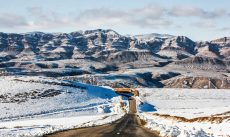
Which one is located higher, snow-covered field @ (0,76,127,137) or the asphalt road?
the asphalt road

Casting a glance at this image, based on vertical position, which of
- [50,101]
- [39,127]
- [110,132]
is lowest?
[50,101]

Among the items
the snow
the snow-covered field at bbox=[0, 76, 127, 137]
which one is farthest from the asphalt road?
the snow-covered field at bbox=[0, 76, 127, 137]

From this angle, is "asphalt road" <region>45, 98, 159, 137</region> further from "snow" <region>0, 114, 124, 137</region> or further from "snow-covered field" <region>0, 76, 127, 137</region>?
"snow-covered field" <region>0, 76, 127, 137</region>

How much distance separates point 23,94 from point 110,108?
2269 cm

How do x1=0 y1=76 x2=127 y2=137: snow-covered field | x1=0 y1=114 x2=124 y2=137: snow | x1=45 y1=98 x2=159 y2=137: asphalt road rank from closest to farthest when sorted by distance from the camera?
x1=45 y1=98 x2=159 y2=137: asphalt road < x1=0 y1=114 x2=124 y2=137: snow < x1=0 y1=76 x2=127 y2=137: snow-covered field

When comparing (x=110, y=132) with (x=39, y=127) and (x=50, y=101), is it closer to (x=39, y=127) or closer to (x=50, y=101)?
(x=39, y=127)

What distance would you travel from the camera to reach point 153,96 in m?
161

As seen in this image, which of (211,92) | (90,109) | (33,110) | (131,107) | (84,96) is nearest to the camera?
(33,110)

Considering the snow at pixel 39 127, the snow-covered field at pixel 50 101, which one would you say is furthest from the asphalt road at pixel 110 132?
the snow-covered field at pixel 50 101

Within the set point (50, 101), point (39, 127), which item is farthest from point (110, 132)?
point (50, 101)

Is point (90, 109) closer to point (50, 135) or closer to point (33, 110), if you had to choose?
point (33, 110)

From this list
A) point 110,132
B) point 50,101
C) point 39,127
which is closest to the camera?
point 110,132

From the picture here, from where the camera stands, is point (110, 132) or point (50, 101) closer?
point (110, 132)

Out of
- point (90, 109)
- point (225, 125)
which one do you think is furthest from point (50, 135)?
point (90, 109)
